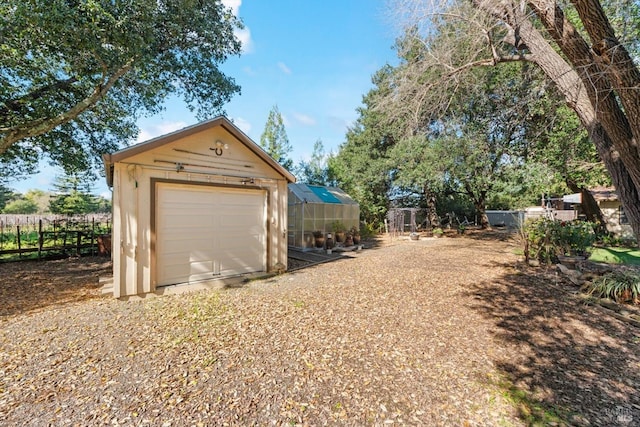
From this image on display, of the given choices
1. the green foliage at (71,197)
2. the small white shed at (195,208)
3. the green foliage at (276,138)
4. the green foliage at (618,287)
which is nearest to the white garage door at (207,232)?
the small white shed at (195,208)

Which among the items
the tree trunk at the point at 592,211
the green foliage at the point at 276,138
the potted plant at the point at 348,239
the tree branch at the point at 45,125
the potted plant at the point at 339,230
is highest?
the green foliage at the point at 276,138

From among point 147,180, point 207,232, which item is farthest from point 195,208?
point 147,180

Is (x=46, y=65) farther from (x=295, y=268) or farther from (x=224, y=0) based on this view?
(x=295, y=268)

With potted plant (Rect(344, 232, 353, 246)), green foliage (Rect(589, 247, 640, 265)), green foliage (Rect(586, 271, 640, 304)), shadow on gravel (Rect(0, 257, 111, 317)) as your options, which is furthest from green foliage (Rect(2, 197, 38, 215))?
green foliage (Rect(589, 247, 640, 265))

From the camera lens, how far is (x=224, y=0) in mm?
8836

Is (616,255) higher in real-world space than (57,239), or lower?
lower

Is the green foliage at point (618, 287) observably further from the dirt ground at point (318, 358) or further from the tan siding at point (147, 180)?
the tan siding at point (147, 180)

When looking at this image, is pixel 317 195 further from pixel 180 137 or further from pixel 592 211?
pixel 592 211

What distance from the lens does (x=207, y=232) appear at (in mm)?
6793

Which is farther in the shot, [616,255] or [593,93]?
[616,255]

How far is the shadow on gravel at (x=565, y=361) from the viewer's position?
2.62 metres

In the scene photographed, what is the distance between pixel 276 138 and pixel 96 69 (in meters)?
16.8

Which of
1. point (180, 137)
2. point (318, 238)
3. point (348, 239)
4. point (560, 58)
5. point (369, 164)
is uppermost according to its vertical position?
point (369, 164)

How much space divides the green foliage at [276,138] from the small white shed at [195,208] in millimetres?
16015
